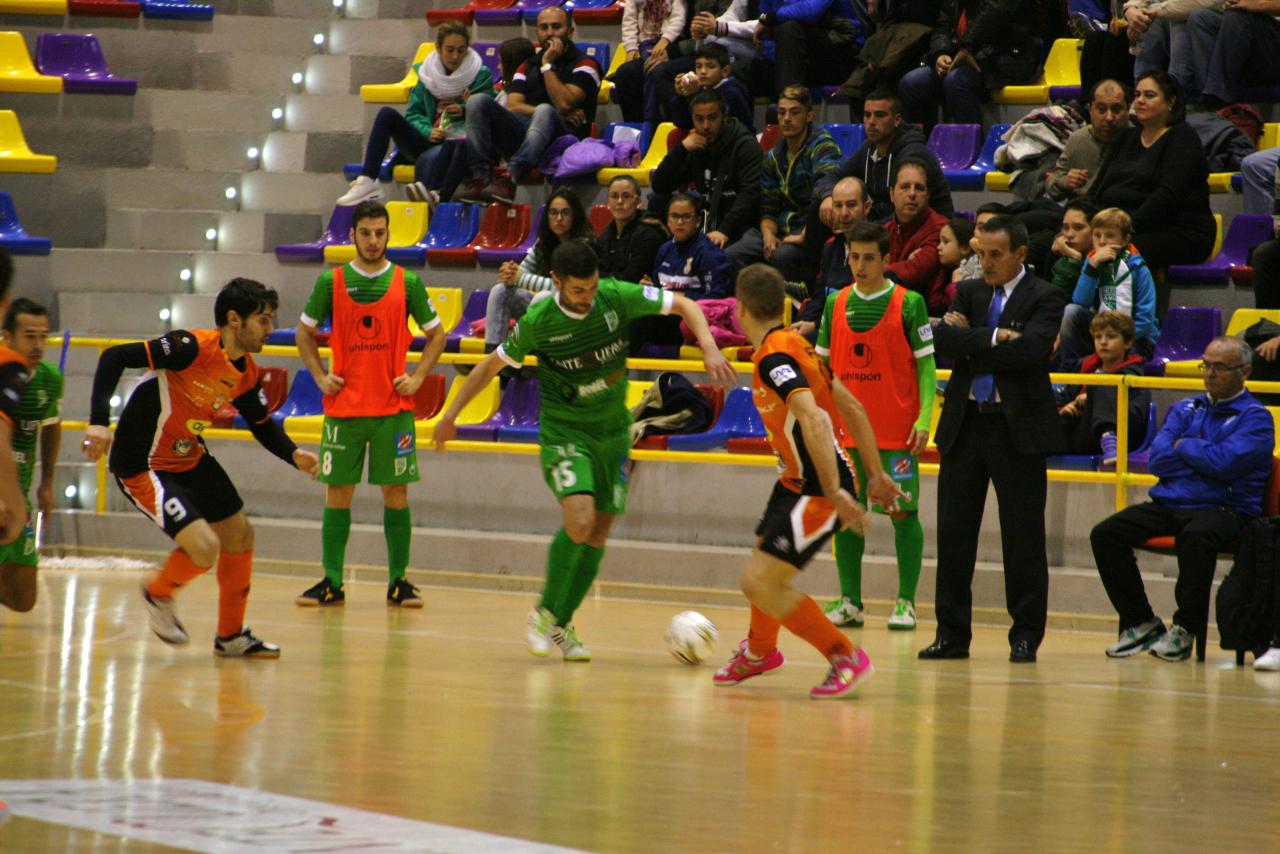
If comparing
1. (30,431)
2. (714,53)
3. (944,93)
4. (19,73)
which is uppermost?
(714,53)

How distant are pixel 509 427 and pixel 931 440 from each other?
2.96m

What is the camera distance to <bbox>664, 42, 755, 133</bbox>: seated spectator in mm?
12711

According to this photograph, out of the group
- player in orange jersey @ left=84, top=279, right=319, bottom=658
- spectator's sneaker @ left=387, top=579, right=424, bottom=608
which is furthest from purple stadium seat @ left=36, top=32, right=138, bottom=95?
player in orange jersey @ left=84, top=279, right=319, bottom=658

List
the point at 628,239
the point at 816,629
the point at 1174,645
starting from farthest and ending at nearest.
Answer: the point at 628,239, the point at 1174,645, the point at 816,629

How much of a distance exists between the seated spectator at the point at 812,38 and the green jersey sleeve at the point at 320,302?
465 cm

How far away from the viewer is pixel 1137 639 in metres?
8.49

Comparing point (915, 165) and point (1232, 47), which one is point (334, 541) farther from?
point (1232, 47)

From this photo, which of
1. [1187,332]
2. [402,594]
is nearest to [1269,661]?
[1187,332]

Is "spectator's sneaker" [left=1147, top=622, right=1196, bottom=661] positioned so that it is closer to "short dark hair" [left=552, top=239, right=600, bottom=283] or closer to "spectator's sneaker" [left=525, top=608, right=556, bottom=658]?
"spectator's sneaker" [left=525, top=608, right=556, bottom=658]

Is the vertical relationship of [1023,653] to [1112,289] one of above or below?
below

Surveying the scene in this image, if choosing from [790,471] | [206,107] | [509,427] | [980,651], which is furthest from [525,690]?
[206,107]

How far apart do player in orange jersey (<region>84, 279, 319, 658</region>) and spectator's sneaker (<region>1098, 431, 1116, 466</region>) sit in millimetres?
4505

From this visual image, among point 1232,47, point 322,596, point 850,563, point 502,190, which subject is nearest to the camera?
point 850,563

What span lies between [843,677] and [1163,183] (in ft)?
17.0
